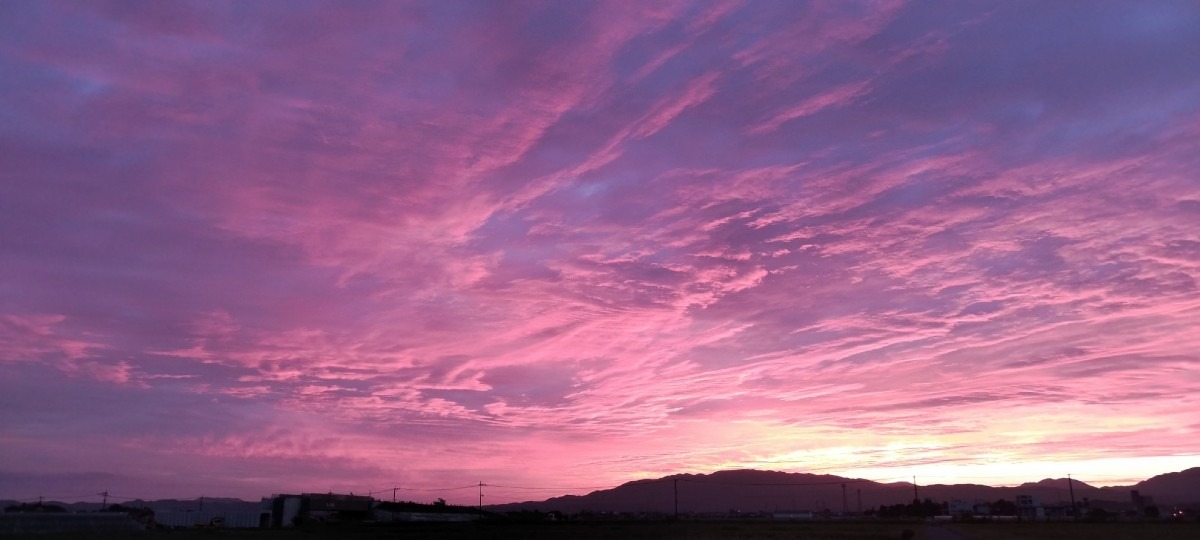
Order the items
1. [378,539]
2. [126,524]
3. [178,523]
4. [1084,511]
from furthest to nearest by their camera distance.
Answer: [1084,511] → [178,523] → [126,524] → [378,539]

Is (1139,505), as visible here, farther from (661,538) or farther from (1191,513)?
(661,538)

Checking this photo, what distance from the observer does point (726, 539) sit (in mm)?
67062

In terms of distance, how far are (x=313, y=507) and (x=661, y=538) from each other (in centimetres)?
9145

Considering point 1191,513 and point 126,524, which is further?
point 1191,513

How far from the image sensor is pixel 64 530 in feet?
254

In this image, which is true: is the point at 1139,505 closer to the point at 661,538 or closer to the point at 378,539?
the point at 661,538

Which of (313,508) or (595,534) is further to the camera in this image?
(313,508)

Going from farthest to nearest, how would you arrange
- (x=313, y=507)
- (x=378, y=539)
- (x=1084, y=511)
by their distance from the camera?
(x=1084, y=511) < (x=313, y=507) < (x=378, y=539)

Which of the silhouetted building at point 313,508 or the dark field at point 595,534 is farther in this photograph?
the silhouetted building at point 313,508

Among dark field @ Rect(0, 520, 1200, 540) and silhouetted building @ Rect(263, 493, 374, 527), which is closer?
dark field @ Rect(0, 520, 1200, 540)

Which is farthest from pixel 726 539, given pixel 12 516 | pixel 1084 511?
pixel 1084 511

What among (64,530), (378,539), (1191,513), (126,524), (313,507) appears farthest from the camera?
(1191,513)

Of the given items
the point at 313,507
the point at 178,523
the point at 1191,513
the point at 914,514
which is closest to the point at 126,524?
the point at 178,523

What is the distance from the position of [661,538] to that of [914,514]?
14584 centimetres
